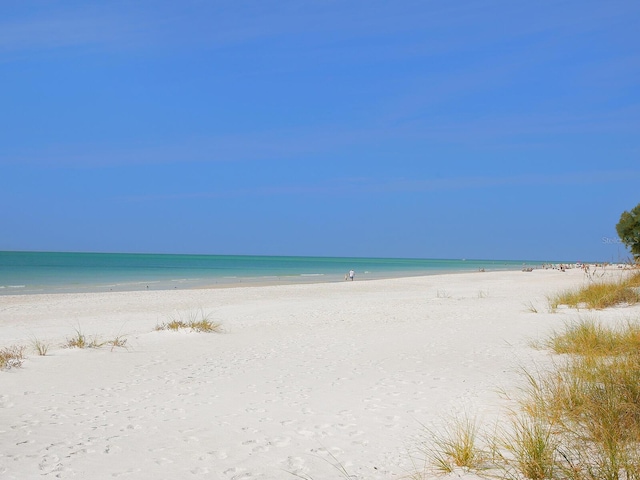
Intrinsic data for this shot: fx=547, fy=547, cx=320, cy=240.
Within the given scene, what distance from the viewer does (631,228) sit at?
155ft

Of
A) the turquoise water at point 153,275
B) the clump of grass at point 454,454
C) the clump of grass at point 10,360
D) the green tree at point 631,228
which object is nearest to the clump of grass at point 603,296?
the clump of grass at point 454,454

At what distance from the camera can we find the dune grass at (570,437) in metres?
3.75

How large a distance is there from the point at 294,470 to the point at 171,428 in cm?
173

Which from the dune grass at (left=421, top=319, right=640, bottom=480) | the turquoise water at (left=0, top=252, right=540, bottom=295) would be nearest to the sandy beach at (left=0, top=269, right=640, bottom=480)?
the dune grass at (left=421, top=319, right=640, bottom=480)

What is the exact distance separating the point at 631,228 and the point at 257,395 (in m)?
48.9

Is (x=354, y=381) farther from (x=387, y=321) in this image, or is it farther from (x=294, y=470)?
(x=387, y=321)

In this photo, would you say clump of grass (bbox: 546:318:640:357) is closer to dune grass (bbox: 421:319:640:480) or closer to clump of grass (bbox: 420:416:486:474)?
dune grass (bbox: 421:319:640:480)

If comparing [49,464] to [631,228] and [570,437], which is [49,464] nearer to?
[570,437]

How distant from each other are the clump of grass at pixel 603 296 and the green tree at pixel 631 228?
33.3m

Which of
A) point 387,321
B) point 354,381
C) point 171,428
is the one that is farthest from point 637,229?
point 171,428

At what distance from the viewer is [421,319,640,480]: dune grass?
3752 millimetres

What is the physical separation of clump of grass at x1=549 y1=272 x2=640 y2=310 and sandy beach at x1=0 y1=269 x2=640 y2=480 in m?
0.66

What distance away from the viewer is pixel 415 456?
181 inches

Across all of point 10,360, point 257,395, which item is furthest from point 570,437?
point 10,360
